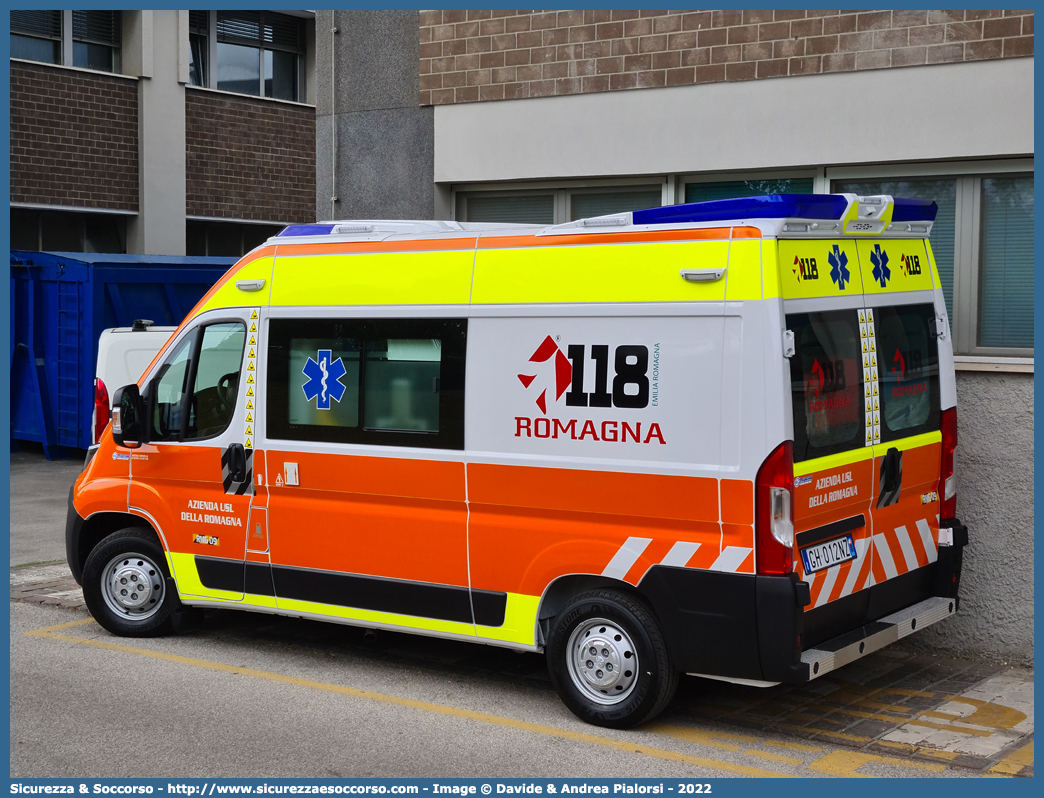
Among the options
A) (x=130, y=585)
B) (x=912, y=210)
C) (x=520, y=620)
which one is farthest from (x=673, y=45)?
(x=130, y=585)

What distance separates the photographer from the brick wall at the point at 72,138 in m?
19.8

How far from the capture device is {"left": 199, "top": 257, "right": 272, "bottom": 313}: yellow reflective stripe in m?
7.13

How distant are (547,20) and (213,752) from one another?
5944 mm

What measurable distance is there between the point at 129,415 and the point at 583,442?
301cm

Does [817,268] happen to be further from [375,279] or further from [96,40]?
[96,40]

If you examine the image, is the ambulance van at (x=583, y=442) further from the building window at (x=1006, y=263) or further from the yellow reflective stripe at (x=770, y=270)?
the building window at (x=1006, y=263)

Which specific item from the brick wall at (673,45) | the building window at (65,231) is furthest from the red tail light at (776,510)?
the building window at (65,231)

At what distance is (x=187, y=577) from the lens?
7414 millimetres

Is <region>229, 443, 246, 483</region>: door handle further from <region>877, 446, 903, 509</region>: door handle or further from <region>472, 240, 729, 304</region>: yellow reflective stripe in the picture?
<region>877, 446, 903, 509</region>: door handle

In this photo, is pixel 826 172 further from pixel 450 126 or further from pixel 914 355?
pixel 450 126

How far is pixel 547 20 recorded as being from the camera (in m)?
9.29

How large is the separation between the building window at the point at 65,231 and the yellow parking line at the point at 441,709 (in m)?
13.8

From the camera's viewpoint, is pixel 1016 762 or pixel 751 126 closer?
pixel 1016 762
